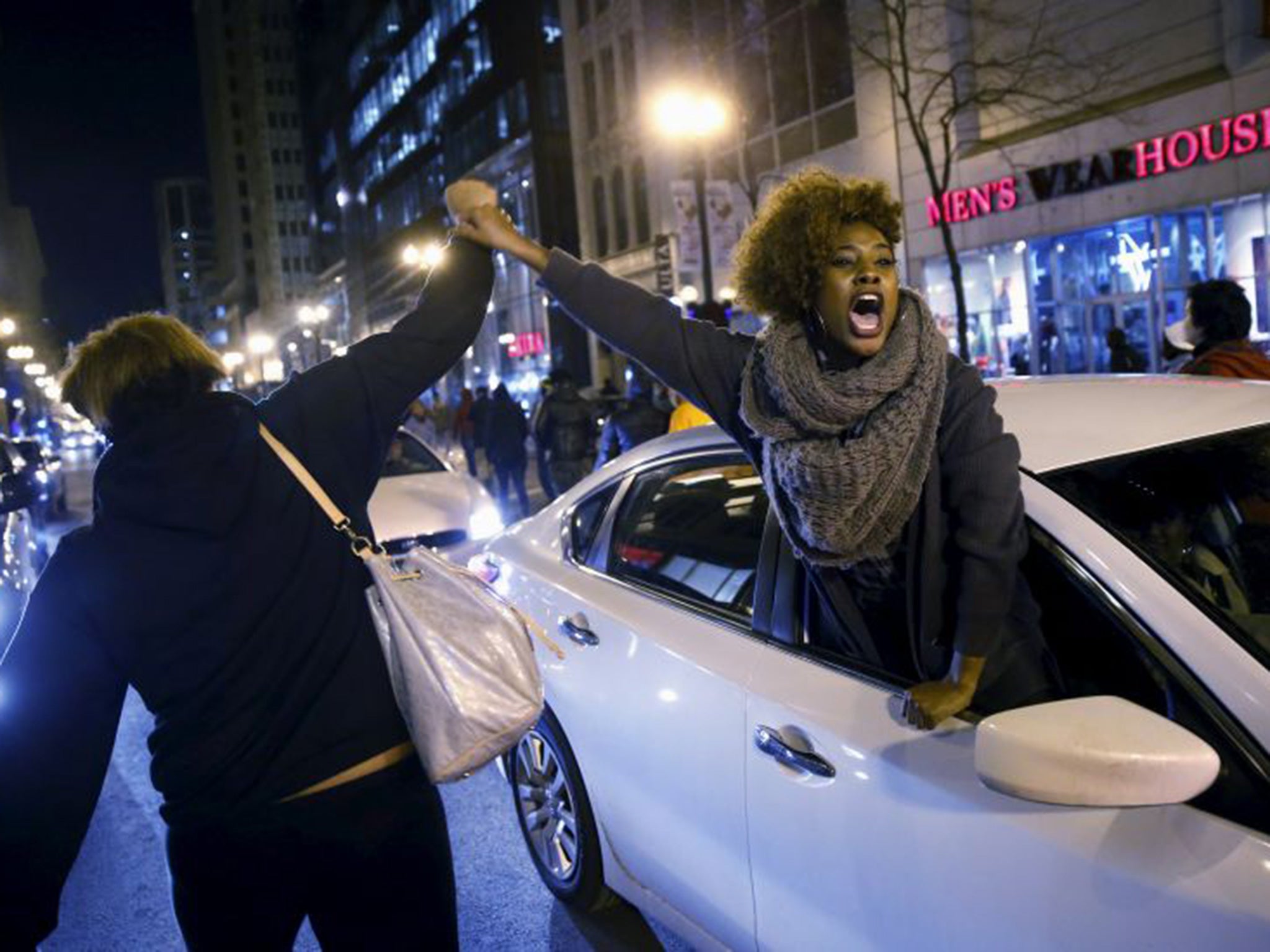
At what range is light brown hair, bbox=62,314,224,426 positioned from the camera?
1725 mm

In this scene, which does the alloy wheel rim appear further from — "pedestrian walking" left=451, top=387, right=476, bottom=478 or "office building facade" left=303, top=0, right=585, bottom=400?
"office building facade" left=303, top=0, right=585, bottom=400

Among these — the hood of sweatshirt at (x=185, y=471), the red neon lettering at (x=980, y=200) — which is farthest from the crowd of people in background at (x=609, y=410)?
the red neon lettering at (x=980, y=200)

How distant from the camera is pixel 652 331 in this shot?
228cm

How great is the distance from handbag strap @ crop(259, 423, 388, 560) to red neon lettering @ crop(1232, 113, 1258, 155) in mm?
16204

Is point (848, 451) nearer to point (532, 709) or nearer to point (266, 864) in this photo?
point (532, 709)

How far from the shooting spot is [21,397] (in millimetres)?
20938

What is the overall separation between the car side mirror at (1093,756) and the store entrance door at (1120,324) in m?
16.1

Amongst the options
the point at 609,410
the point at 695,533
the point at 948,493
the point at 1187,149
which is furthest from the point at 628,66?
the point at 948,493

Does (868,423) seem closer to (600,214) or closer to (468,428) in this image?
(468,428)

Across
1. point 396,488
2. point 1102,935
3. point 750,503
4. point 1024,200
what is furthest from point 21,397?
point 1102,935

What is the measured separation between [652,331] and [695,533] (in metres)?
1.10

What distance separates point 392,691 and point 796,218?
128cm

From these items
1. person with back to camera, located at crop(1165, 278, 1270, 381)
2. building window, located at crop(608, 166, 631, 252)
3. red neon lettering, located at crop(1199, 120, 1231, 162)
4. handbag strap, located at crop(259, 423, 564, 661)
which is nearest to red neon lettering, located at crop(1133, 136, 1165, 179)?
red neon lettering, located at crop(1199, 120, 1231, 162)

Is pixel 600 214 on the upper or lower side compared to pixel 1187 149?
upper
